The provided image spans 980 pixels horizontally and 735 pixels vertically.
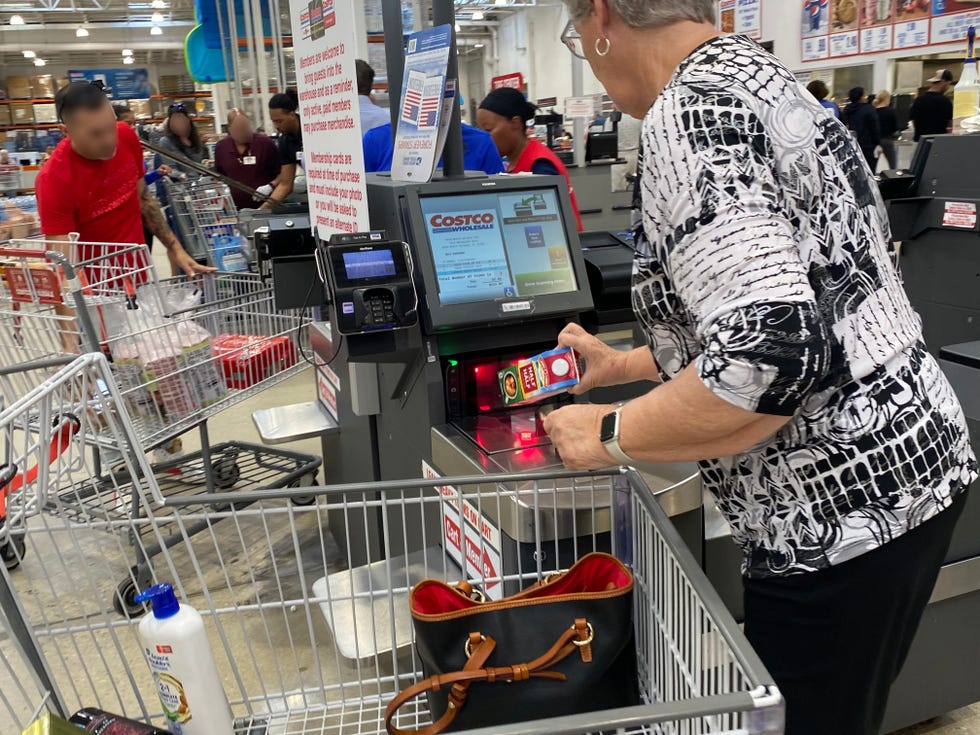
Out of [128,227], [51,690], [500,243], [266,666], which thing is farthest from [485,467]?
[128,227]

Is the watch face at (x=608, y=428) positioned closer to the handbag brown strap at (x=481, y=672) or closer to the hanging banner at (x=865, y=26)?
the handbag brown strap at (x=481, y=672)

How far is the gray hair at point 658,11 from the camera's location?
101 centimetres

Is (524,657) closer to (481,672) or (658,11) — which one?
(481,672)

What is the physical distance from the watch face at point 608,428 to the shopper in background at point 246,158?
6380 millimetres

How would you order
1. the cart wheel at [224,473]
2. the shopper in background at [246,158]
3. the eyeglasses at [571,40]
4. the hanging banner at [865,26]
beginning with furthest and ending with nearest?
the hanging banner at [865,26], the shopper in background at [246,158], the cart wheel at [224,473], the eyeglasses at [571,40]

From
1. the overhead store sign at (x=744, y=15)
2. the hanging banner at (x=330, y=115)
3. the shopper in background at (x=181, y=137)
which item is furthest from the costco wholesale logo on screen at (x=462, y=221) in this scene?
the overhead store sign at (x=744, y=15)

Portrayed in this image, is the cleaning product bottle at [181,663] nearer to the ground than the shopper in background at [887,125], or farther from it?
nearer to the ground

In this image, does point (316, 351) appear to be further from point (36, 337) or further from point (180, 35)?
point (180, 35)

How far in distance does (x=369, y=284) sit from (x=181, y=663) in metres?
0.78

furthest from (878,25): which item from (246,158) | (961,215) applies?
(246,158)

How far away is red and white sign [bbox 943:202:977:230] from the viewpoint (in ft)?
12.6

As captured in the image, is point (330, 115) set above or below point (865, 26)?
below

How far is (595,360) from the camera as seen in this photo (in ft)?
4.84

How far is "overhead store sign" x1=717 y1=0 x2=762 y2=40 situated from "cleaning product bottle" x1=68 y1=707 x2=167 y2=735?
12633 millimetres
